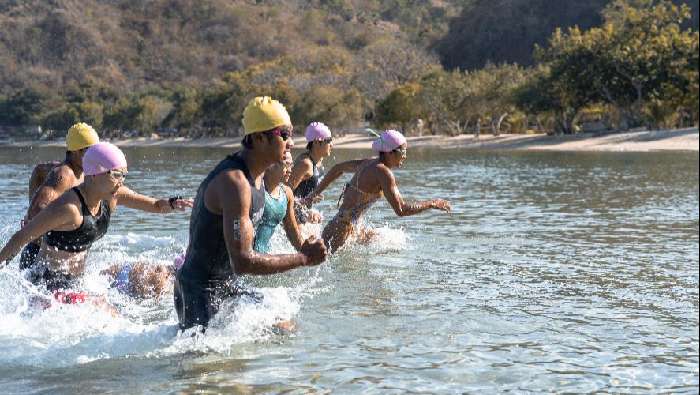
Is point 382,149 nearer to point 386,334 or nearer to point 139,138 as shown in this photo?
point 386,334

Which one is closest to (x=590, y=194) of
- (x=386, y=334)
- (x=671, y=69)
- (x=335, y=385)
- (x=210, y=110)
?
(x=386, y=334)

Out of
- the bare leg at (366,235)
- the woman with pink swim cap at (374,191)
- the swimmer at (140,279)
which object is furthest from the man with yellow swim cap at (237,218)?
the bare leg at (366,235)

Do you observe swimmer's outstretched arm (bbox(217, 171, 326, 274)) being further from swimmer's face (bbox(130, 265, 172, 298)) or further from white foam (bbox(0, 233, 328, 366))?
swimmer's face (bbox(130, 265, 172, 298))

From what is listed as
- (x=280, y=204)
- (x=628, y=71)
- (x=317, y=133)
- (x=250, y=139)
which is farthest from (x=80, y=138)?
(x=628, y=71)

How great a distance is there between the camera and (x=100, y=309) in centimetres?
763

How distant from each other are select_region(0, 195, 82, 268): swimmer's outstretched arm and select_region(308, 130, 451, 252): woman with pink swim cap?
448cm

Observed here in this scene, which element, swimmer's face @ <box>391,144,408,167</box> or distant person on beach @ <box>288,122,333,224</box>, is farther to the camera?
distant person on beach @ <box>288,122,333,224</box>

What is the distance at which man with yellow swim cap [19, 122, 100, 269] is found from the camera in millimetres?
7785

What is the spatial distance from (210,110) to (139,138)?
1285 centimetres

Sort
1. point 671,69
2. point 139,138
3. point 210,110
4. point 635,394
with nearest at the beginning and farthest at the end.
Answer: point 635,394, point 671,69, point 210,110, point 139,138

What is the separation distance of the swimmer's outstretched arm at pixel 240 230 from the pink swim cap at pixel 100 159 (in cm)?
140

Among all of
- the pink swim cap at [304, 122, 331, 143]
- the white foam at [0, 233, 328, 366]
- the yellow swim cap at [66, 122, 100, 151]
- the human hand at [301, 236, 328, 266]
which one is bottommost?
the white foam at [0, 233, 328, 366]

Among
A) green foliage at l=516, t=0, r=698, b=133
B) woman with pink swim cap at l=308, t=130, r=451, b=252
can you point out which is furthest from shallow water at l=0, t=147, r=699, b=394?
green foliage at l=516, t=0, r=698, b=133

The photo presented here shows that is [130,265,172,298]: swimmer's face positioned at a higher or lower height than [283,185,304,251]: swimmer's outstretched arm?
lower
